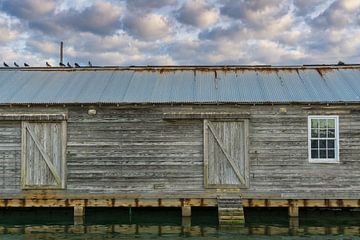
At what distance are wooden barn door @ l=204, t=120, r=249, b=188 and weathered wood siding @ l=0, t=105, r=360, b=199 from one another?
0.25 meters

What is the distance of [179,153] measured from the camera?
18.9 metres

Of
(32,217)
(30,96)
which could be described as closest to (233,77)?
(30,96)

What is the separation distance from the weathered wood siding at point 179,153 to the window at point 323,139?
0.67 ft

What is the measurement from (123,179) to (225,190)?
12.3 ft

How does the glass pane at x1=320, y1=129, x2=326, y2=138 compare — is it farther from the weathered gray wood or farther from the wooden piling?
the weathered gray wood

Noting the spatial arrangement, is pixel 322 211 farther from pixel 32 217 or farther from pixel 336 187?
pixel 32 217

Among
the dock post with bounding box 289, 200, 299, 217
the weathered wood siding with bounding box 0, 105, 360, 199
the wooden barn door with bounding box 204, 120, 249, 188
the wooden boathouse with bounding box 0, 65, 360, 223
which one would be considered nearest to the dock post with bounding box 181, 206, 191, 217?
the wooden boathouse with bounding box 0, 65, 360, 223

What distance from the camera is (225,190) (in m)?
18.7

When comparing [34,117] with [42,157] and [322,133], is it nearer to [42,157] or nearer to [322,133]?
[42,157]

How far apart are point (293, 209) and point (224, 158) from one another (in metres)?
3.10

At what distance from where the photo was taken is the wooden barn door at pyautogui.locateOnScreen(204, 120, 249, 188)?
18688mm

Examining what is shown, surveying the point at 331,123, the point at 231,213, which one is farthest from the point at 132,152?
the point at 331,123

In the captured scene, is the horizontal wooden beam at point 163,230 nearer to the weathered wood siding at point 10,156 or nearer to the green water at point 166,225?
the green water at point 166,225

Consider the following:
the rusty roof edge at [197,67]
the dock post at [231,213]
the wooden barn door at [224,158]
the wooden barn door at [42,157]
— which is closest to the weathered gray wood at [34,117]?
the wooden barn door at [42,157]
